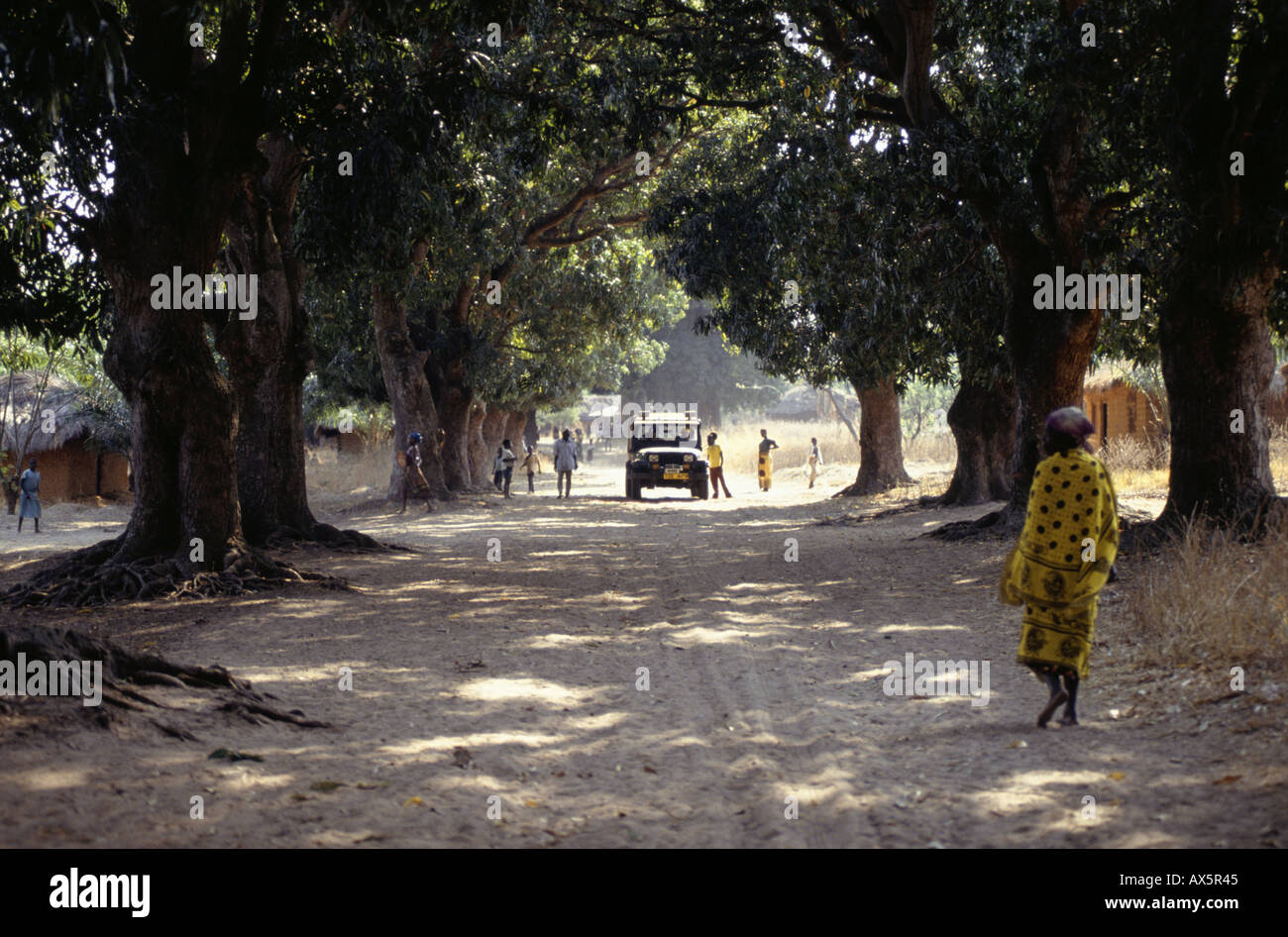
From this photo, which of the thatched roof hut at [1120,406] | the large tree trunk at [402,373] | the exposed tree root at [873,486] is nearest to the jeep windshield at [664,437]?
the exposed tree root at [873,486]

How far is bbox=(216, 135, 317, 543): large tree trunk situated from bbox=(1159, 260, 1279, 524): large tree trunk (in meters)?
10.5

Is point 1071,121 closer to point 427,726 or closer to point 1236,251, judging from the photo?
point 1236,251

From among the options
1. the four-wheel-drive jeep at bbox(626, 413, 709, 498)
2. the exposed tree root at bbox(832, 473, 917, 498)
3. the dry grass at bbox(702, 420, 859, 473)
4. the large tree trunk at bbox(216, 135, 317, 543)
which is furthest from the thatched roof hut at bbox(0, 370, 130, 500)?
the dry grass at bbox(702, 420, 859, 473)

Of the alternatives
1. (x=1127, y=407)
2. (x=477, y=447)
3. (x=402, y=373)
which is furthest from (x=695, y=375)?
(x=402, y=373)

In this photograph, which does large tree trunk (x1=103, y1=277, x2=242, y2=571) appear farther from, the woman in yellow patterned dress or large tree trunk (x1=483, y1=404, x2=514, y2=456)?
large tree trunk (x1=483, y1=404, x2=514, y2=456)

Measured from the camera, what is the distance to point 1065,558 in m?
6.11

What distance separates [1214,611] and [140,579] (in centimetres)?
970

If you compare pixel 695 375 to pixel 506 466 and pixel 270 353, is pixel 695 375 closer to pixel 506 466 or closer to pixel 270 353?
pixel 506 466

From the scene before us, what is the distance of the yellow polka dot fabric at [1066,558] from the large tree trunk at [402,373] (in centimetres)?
1813

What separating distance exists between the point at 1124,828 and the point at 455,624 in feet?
21.6

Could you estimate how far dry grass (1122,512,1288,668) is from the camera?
693cm

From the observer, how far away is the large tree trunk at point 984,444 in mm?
20906

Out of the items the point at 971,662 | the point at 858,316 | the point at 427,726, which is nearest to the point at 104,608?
the point at 427,726

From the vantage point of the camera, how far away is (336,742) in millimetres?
5910
